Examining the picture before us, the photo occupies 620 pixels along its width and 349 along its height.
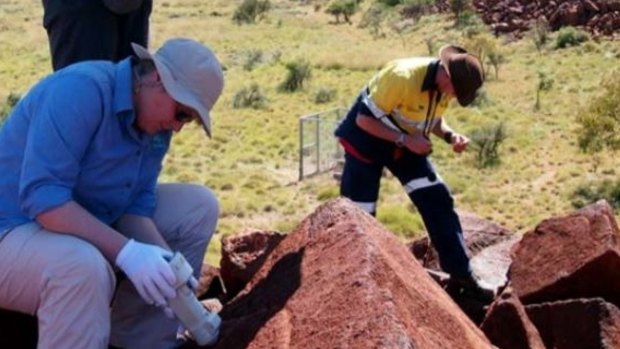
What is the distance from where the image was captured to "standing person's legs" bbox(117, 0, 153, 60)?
193 inches

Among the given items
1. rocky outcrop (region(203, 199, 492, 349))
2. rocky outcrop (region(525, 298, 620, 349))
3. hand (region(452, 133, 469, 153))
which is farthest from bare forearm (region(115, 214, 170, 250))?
hand (region(452, 133, 469, 153))

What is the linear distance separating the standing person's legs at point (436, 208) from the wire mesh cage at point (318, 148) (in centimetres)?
1994

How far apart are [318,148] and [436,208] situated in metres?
20.7

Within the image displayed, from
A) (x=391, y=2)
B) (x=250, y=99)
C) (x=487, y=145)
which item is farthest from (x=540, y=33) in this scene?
(x=487, y=145)

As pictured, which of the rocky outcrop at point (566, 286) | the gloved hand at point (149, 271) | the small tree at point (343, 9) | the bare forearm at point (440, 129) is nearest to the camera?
the gloved hand at point (149, 271)

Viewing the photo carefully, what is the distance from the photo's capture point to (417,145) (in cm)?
559

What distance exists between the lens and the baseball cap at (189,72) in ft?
11.6

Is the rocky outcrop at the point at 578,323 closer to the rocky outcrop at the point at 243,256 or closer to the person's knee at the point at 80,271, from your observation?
the rocky outcrop at the point at 243,256

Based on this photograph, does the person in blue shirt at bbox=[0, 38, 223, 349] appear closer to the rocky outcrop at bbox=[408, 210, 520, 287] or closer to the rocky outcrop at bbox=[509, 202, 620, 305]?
the rocky outcrop at bbox=[509, 202, 620, 305]

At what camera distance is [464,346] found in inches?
142

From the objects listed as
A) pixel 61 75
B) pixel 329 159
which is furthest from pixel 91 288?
pixel 329 159

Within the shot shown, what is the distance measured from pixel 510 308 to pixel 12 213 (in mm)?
2000

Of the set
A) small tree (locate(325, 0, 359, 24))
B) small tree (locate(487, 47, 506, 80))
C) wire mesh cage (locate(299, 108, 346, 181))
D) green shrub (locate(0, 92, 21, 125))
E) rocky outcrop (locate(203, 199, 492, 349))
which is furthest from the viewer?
small tree (locate(325, 0, 359, 24))

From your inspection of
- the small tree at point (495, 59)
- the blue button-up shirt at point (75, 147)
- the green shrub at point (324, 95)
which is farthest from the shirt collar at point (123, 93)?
the small tree at point (495, 59)
